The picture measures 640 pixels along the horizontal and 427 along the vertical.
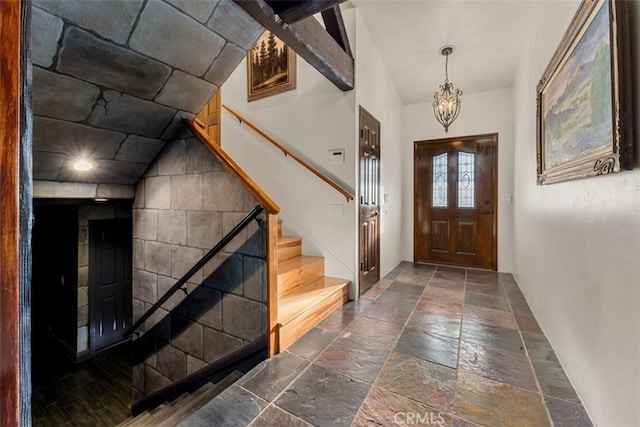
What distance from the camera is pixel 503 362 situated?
6.36 ft

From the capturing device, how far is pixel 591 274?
1.51 m

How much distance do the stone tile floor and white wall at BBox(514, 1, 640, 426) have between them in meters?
0.20

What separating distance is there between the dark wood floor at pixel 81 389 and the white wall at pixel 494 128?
202 inches

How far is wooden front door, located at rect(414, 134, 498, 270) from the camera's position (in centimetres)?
450

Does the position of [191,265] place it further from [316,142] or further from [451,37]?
[451,37]

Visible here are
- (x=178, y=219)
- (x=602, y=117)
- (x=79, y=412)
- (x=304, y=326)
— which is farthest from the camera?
(x=79, y=412)

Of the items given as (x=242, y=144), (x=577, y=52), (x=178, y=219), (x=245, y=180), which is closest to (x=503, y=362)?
(x=577, y=52)

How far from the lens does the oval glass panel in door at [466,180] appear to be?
4.62 m

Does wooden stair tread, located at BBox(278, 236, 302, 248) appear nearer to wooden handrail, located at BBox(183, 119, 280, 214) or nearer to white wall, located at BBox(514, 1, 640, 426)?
wooden handrail, located at BBox(183, 119, 280, 214)

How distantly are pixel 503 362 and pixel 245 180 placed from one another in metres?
2.19

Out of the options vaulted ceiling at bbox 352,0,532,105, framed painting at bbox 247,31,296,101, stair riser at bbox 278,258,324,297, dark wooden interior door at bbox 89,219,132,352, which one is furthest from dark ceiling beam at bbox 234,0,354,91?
dark wooden interior door at bbox 89,219,132,352

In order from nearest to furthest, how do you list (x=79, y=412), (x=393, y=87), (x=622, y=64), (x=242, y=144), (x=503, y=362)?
(x=622, y=64) < (x=503, y=362) < (x=79, y=412) < (x=242, y=144) < (x=393, y=87)

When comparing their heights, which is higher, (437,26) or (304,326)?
(437,26)

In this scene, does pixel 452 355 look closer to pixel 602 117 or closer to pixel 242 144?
pixel 602 117
